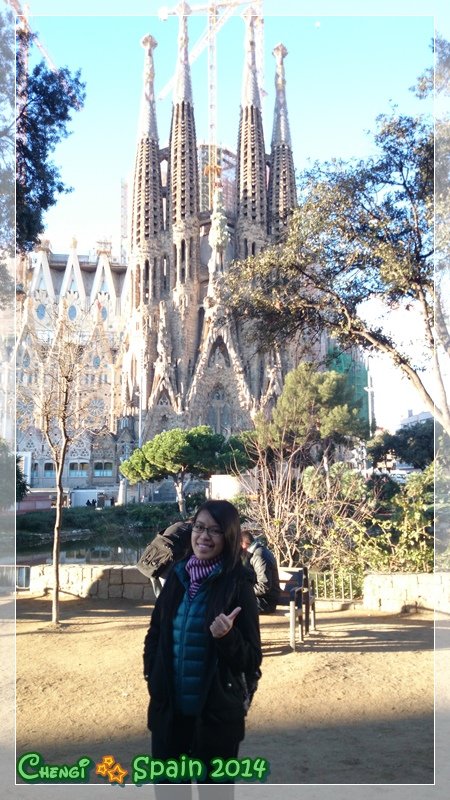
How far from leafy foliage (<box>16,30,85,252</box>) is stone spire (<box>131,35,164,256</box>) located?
94.8 ft

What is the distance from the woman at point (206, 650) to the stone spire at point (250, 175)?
30249mm

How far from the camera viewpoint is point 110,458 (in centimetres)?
3173

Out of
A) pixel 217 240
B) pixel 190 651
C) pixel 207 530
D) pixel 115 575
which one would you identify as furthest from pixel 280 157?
pixel 190 651

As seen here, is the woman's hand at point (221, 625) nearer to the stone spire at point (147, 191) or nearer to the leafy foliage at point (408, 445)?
the leafy foliage at point (408, 445)

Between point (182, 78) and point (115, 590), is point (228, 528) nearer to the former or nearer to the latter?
point (115, 590)

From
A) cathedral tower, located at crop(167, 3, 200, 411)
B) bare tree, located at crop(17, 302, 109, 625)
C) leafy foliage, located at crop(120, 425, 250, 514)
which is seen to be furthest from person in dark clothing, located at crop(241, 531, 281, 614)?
cathedral tower, located at crop(167, 3, 200, 411)

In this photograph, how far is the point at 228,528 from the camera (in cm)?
184

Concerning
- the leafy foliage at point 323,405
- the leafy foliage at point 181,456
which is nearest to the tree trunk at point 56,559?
the leafy foliage at point 323,405

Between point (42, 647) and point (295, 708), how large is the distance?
2162 mm

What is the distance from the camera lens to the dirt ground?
2.94m

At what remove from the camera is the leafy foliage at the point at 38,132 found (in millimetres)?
4516

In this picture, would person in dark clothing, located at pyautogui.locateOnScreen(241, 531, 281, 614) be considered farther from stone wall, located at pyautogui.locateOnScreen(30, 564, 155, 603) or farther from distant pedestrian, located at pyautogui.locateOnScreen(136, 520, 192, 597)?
stone wall, located at pyautogui.locateOnScreen(30, 564, 155, 603)

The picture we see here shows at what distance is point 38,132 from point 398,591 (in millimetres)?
5025

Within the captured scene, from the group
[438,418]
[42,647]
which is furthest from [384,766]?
[42,647]
